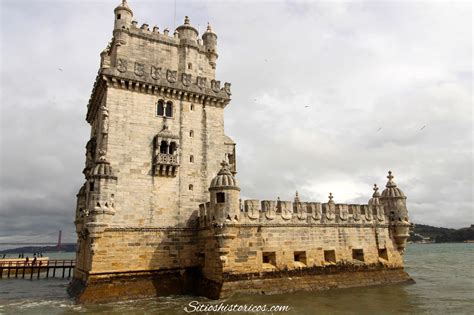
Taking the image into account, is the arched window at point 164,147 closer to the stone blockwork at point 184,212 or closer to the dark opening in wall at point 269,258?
the stone blockwork at point 184,212

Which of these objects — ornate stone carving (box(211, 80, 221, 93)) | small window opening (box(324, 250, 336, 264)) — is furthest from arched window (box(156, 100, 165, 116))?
small window opening (box(324, 250, 336, 264))

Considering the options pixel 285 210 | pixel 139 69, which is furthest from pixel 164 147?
pixel 285 210

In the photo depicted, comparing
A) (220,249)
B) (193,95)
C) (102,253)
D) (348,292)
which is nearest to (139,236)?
(102,253)

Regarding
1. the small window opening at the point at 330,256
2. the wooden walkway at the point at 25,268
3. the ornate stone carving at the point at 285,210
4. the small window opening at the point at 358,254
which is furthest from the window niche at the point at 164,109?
the wooden walkway at the point at 25,268

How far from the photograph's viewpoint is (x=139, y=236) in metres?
22.2

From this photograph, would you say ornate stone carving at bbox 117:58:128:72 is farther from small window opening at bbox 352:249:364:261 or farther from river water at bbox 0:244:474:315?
small window opening at bbox 352:249:364:261

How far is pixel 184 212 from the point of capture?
2405cm

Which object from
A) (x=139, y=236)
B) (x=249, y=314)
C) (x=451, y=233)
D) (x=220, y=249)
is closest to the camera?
(x=249, y=314)

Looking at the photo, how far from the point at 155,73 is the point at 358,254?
19967 millimetres

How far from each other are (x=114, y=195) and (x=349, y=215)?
16866mm

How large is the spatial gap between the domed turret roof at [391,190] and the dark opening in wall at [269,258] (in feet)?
38.4

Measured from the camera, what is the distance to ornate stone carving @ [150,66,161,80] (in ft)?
80.8

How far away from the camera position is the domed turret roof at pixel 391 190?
28000 mm

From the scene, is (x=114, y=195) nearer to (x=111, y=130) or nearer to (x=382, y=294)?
(x=111, y=130)
